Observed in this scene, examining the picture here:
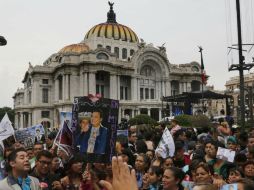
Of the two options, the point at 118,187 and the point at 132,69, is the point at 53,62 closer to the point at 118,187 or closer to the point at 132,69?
the point at 132,69

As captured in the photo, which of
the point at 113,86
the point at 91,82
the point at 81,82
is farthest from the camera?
the point at 113,86

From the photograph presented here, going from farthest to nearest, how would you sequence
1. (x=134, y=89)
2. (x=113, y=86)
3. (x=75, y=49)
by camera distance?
(x=134, y=89) < (x=75, y=49) < (x=113, y=86)

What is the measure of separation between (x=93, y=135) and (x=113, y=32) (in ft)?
206

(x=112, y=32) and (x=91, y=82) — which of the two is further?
(x=112, y=32)

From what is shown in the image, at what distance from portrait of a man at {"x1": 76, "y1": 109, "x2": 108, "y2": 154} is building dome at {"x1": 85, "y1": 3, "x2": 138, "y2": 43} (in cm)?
6116

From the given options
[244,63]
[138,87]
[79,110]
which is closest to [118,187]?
[79,110]

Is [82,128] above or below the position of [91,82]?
below

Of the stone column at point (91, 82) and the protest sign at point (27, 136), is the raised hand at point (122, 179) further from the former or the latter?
the stone column at point (91, 82)

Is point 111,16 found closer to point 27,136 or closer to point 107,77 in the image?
point 107,77

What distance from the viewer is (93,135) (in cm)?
530

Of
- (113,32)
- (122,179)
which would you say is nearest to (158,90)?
(113,32)

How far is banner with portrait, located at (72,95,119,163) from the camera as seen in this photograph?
5.25m

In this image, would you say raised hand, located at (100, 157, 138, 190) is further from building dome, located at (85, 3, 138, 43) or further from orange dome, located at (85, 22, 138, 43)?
orange dome, located at (85, 22, 138, 43)

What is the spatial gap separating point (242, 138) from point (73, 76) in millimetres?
49141
